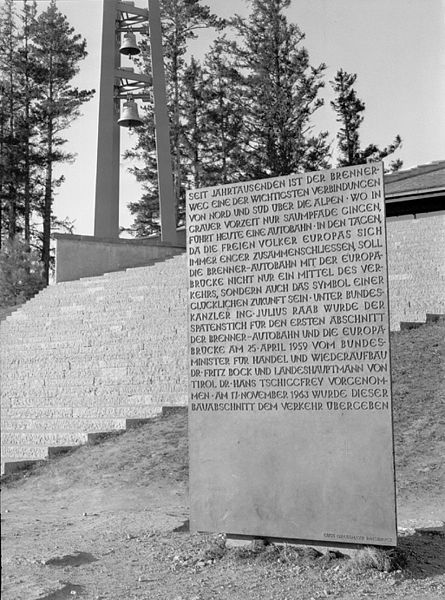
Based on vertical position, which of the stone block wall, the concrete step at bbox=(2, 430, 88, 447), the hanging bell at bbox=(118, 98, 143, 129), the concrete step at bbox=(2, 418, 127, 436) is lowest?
the concrete step at bbox=(2, 430, 88, 447)

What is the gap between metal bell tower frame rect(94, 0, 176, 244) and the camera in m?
19.2

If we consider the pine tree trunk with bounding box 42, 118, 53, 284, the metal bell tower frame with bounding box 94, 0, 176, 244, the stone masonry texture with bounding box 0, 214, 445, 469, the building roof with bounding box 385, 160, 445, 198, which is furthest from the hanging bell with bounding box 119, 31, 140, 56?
the pine tree trunk with bounding box 42, 118, 53, 284

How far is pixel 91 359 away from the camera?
1441 cm

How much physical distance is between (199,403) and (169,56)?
26.1 meters

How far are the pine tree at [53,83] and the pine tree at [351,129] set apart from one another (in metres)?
9.43

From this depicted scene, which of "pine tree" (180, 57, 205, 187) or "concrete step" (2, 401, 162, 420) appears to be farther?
"pine tree" (180, 57, 205, 187)

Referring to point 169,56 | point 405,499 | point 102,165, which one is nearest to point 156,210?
point 169,56

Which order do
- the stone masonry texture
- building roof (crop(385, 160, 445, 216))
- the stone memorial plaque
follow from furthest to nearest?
building roof (crop(385, 160, 445, 216)) → the stone masonry texture → the stone memorial plaque

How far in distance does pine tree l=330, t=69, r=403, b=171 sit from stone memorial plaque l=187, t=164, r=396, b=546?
23500 millimetres

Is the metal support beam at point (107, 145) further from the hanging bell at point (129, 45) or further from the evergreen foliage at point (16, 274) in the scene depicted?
the evergreen foliage at point (16, 274)

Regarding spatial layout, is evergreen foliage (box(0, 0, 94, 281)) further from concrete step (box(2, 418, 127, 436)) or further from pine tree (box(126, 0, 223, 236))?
concrete step (box(2, 418, 127, 436))

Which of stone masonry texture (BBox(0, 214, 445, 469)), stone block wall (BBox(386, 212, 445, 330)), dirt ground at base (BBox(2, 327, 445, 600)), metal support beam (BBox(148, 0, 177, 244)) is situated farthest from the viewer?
metal support beam (BBox(148, 0, 177, 244))

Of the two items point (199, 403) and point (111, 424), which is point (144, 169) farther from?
point (199, 403)

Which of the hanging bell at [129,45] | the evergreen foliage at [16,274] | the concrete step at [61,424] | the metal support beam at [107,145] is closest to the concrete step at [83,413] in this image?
the concrete step at [61,424]
